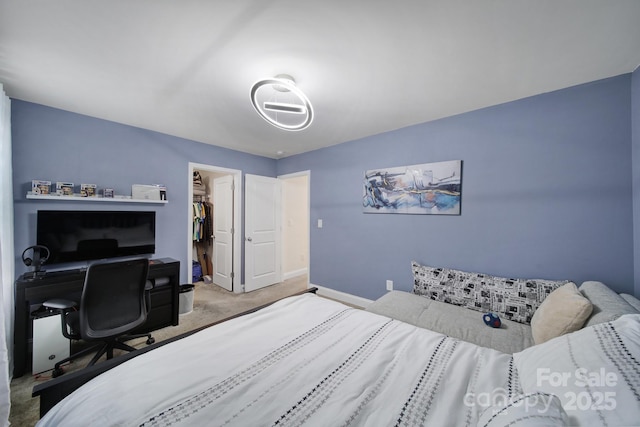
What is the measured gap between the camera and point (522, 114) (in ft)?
7.14

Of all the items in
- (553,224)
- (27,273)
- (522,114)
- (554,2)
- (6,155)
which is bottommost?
(27,273)

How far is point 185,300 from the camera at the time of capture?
304cm

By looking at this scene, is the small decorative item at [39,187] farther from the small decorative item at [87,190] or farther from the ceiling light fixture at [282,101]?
the ceiling light fixture at [282,101]

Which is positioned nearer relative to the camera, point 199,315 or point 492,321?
point 492,321

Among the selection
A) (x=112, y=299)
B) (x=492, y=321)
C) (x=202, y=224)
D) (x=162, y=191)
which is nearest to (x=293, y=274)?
(x=202, y=224)

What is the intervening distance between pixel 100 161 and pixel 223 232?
198cm

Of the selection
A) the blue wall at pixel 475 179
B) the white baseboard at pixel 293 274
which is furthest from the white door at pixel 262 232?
the blue wall at pixel 475 179

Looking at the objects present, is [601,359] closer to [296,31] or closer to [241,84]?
[296,31]

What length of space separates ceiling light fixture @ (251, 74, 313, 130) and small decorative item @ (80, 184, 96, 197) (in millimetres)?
2173

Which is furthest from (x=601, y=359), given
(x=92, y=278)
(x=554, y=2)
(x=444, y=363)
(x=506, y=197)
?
(x=92, y=278)

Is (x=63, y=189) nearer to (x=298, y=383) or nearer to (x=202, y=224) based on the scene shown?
(x=202, y=224)

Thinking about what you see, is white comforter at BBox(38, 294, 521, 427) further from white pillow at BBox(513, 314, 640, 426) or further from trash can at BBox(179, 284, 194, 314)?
trash can at BBox(179, 284, 194, 314)

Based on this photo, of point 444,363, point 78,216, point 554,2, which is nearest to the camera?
point 444,363

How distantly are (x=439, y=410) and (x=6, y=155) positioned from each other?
11.7ft
